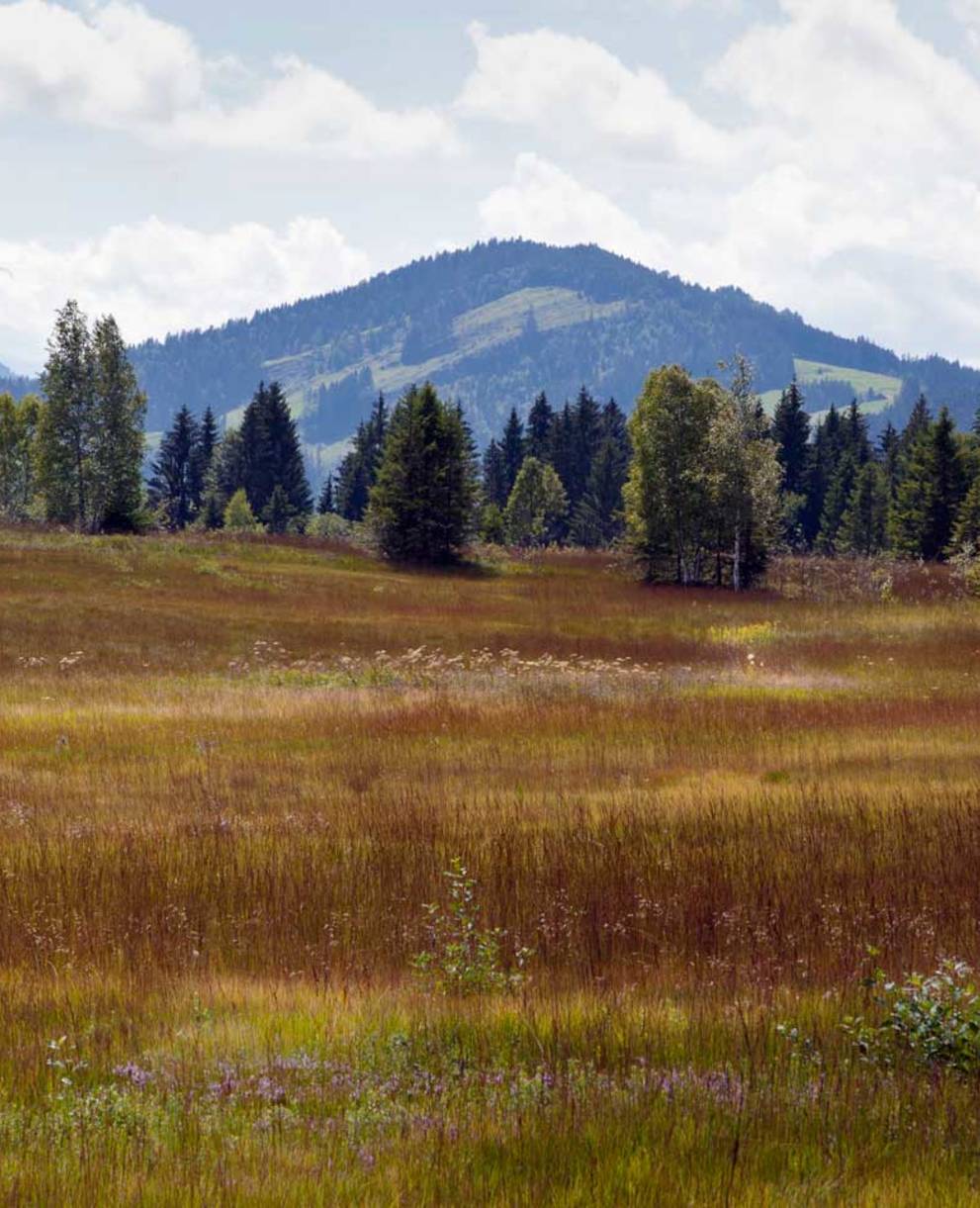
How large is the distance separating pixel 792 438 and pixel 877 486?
1058cm

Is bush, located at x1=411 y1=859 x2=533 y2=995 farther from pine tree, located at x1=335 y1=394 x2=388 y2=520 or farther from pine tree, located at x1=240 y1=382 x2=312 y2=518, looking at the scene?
pine tree, located at x1=335 y1=394 x2=388 y2=520

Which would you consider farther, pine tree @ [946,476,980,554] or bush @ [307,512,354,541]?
bush @ [307,512,354,541]

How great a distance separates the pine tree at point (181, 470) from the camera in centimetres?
10725

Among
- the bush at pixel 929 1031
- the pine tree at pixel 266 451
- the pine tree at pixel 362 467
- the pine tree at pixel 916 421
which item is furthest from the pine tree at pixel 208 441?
the bush at pixel 929 1031

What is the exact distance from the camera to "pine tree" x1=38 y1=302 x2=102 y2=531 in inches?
2692

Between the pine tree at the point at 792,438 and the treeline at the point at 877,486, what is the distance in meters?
0.10

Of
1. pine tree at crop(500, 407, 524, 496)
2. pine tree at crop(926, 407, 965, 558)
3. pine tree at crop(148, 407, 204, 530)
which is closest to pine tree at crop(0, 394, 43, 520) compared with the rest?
pine tree at crop(148, 407, 204, 530)

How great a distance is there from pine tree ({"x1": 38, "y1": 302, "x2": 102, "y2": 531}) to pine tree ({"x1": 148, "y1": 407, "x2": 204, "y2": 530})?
113ft

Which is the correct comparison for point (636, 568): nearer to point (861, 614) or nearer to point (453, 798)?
point (861, 614)

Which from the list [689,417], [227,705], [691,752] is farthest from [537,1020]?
[689,417]

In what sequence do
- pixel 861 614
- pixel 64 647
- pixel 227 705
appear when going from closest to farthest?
pixel 227 705, pixel 64 647, pixel 861 614

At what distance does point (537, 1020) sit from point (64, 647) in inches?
1000

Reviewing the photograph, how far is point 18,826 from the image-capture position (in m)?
9.98

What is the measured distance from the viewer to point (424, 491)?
62.6 m
